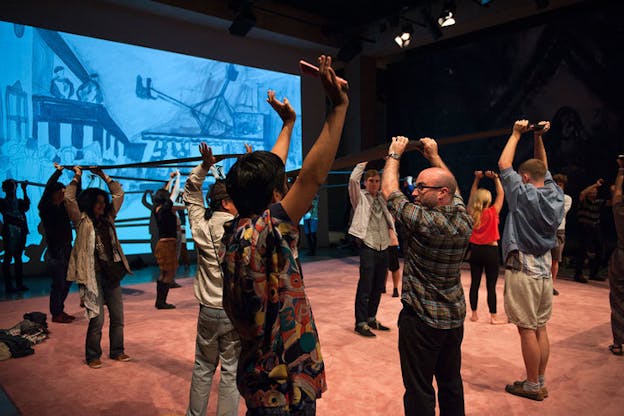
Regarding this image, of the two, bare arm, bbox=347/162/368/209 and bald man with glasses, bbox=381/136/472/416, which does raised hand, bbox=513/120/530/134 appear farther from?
bare arm, bbox=347/162/368/209

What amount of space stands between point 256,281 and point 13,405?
9.57 feet

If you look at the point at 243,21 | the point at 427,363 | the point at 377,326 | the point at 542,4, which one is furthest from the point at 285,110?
the point at 542,4

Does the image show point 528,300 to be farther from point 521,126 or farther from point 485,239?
point 485,239

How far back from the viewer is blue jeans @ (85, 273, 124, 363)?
3883mm

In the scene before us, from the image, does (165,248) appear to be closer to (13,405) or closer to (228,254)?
(13,405)

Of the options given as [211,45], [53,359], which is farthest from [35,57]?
[53,359]

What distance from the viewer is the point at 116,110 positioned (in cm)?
888

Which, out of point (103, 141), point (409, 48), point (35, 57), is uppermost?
point (409, 48)

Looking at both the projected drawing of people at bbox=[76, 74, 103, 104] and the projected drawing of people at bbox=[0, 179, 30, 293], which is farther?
the projected drawing of people at bbox=[76, 74, 103, 104]

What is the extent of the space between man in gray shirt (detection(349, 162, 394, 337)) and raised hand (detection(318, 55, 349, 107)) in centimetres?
324

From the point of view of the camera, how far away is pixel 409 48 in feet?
40.0

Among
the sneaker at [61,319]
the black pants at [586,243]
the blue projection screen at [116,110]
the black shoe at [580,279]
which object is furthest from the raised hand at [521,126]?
the blue projection screen at [116,110]

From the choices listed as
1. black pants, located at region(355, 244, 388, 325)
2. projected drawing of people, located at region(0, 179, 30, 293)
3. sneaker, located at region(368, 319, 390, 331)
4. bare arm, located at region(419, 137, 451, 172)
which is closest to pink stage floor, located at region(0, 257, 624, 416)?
sneaker, located at region(368, 319, 390, 331)

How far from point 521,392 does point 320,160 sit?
2779 millimetres
